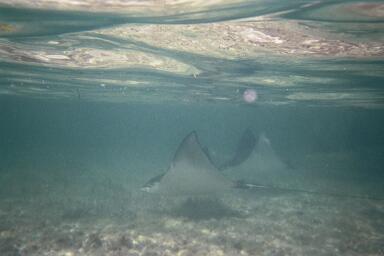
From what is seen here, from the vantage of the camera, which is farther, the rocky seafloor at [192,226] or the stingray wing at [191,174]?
the stingray wing at [191,174]

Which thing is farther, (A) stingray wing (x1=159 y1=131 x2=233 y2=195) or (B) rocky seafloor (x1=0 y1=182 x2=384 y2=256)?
(A) stingray wing (x1=159 y1=131 x2=233 y2=195)

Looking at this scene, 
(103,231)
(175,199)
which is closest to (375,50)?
(175,199)

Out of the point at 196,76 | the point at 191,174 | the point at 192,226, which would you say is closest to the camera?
the point at 192,226

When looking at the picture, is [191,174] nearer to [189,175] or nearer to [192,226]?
[189,175]

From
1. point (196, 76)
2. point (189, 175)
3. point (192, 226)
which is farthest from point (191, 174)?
point (196, 76)

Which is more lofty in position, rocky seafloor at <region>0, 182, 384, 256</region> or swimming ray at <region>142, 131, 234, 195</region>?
swimming ray at <region>142, 131, 234, 195</region>

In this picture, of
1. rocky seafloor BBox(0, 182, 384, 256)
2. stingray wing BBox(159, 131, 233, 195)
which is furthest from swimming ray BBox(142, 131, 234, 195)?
rocky seafloor BBox(0, 182, 384, 256)

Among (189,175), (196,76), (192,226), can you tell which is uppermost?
(196,76)

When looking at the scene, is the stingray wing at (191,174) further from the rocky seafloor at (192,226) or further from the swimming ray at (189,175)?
the rocky seafloor at (192,226)

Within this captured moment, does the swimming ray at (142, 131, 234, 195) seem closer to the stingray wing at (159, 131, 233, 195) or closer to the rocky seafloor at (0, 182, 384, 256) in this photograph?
the stingray wing at (159, 131, 233, 195)

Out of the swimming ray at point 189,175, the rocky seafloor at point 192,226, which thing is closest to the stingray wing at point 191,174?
the swimming ray at point 189,175

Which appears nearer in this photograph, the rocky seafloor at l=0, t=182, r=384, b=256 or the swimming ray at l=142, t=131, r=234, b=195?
the rocky seafloor at l=0, t=182, r=384, b=256

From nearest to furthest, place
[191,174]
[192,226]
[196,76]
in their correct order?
[192,226] → [191,174] → [196,76]

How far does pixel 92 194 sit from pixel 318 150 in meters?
26.6
